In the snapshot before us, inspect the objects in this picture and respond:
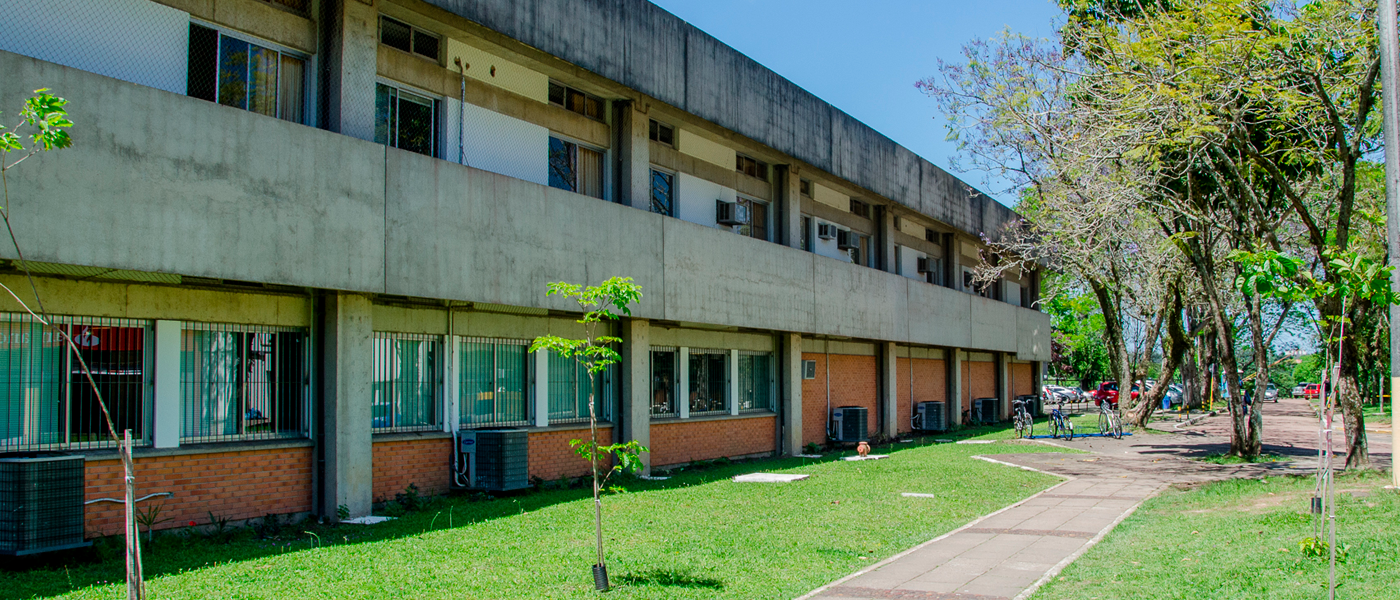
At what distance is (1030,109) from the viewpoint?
861 inches

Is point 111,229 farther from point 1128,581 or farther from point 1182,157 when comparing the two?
point 1182,157

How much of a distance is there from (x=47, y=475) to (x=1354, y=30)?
17.6 m

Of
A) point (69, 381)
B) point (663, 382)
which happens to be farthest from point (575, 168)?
point (69, 381)

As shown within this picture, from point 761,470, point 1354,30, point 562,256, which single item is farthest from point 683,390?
point 1354,30

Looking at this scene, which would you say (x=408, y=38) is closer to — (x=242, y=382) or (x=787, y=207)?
(x=242, y=382)

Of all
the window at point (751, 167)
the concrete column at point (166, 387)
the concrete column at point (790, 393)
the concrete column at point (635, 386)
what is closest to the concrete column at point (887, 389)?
the concrete column at point (790, 393)

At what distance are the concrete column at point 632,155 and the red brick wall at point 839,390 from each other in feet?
26.8

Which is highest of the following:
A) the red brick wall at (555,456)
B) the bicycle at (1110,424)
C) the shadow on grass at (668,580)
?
the red brick wall at (555,456)

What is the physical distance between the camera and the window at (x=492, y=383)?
14.5 m

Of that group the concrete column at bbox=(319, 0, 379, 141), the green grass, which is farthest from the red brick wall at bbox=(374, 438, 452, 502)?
the green grass

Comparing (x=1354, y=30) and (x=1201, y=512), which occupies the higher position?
(x=1354, y=30)

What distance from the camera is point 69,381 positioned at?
1000 centimetres

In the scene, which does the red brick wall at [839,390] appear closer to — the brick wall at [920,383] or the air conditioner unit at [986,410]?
the brick wall at [920,383]

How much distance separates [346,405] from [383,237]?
2115 millimetres
